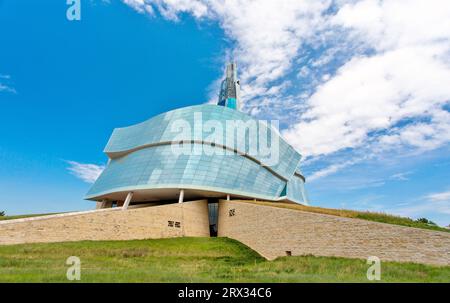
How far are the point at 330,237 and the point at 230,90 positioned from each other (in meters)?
55.5

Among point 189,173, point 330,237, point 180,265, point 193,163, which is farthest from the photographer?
point 193,163

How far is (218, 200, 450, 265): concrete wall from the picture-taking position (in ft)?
52.9

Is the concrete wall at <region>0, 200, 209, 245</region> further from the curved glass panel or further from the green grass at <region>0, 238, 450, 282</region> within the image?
the curved glass panel

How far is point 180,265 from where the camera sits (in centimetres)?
1903

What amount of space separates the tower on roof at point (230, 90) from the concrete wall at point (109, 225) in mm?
37017

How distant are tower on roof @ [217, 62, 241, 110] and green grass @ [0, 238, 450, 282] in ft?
142

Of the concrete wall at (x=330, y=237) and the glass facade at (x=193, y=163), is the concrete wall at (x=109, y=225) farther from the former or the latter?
the concrete wall at (x=330, y=237)

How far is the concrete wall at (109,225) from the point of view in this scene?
2589 cm

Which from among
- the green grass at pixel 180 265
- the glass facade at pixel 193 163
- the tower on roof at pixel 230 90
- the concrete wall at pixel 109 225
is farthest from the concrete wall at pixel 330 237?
the tower on roof at pixel 230 90

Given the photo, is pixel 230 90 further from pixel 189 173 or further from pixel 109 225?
pixel 109 225

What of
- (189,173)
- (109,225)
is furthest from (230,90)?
(109,225)

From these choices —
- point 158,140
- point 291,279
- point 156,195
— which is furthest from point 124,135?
point 291,279
